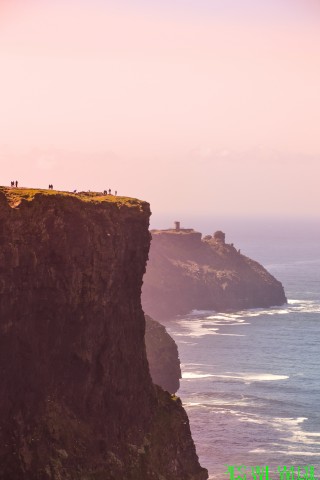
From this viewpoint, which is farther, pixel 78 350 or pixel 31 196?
pixel 78 350

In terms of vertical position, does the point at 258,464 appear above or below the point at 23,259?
below

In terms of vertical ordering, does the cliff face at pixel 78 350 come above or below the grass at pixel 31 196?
below

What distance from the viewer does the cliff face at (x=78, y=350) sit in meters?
107

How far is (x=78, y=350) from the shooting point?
11688 cm

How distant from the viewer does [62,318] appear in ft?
373

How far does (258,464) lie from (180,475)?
45.8 meters

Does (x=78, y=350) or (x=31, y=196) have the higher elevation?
(x=31, y=196)

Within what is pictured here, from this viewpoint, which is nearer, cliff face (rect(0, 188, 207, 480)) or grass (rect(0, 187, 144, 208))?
cliff face (rect(0, 188, 207, 480))

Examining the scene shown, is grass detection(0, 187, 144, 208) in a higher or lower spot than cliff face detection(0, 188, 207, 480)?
higher

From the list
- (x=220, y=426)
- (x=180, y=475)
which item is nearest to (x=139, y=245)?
(x=180, y=475)

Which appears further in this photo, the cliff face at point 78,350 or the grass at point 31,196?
the grass at point 31,196

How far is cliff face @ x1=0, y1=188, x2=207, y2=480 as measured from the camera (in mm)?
107250

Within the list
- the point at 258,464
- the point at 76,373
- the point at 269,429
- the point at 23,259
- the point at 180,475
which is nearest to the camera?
the point at 23,259

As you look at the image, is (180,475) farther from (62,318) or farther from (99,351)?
(62,318)
